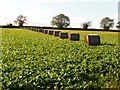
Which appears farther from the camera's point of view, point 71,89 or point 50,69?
point 50,69

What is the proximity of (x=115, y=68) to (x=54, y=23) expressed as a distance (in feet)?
341

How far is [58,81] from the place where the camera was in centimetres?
713

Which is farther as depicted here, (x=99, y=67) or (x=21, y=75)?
(x=99, y=67)

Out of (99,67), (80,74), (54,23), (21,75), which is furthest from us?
(54,23)

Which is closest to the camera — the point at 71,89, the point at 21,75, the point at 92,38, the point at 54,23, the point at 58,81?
the point at 71,89

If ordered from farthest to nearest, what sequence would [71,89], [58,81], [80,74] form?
[80,74], [58,81], [71,89]

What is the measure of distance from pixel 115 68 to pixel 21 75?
4.63 m

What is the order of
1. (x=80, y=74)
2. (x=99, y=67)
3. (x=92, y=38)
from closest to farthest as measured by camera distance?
(x=80, y=74) → (x=99, y=67) → (x=92, y=38)

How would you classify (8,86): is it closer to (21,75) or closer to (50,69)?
(21,75)

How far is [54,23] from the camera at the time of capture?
112188 mm

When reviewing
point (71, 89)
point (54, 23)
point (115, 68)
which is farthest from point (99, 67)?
point (54, 23)

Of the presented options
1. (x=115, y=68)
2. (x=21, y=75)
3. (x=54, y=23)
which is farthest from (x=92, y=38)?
(x=54, y=23)

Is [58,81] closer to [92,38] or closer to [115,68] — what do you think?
[115,68]

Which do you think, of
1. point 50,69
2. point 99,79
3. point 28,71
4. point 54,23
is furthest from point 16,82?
point 54,23
